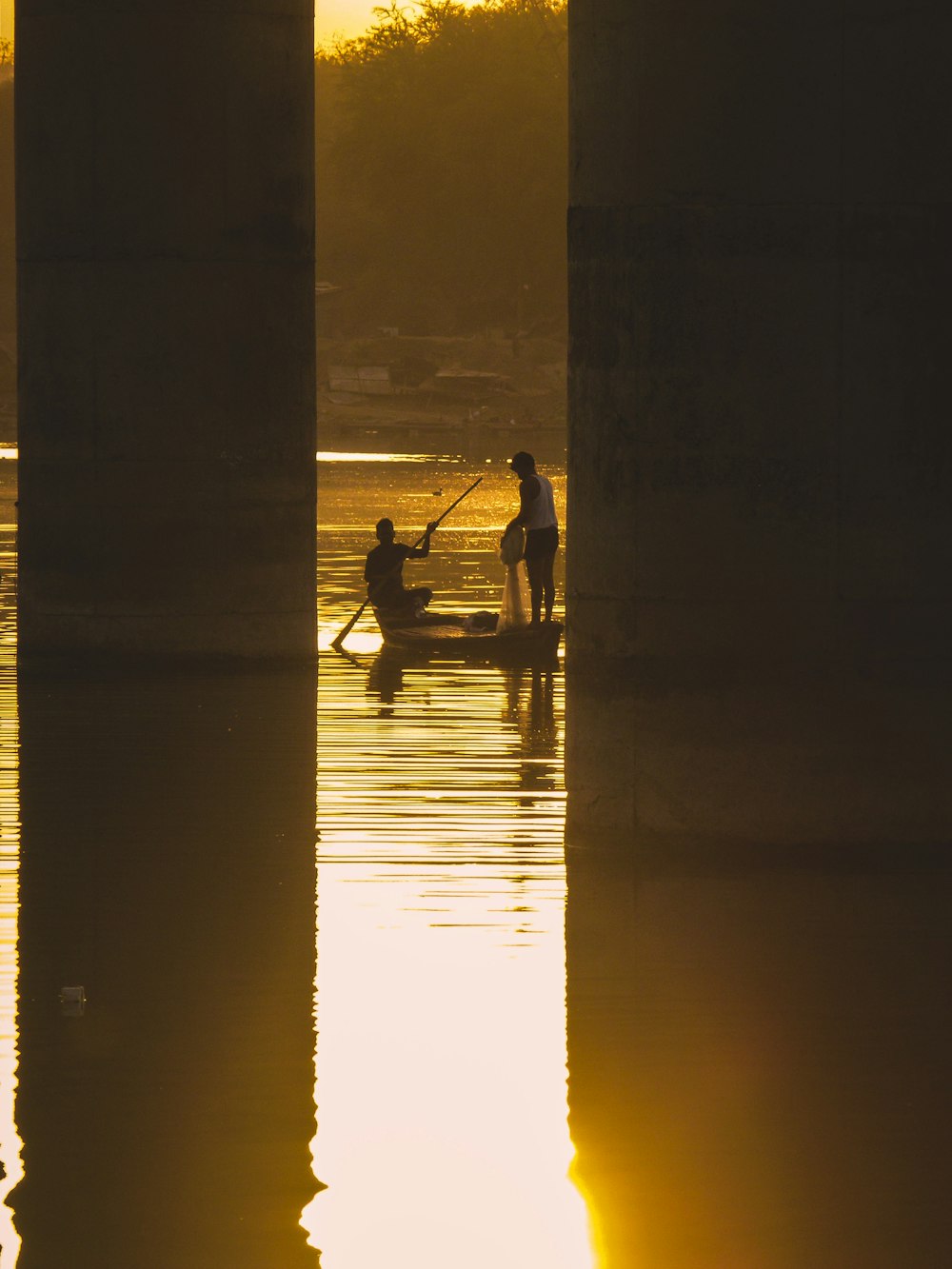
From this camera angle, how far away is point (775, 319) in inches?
427

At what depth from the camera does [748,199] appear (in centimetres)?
1081

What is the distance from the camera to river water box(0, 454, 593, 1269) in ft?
22.3

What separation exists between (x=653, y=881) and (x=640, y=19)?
3.45 m

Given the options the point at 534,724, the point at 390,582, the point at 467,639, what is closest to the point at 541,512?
the point at 467,639

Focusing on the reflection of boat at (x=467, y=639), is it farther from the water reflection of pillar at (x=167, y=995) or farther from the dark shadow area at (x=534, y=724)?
the water reflection of pillar at (x=167, y=995)

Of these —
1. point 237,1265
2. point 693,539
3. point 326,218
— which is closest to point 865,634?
point 693,539

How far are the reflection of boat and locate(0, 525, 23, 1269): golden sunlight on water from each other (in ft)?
9.56

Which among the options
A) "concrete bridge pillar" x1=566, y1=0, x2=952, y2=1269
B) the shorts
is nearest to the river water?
"concrete bridge pillar" x1=566, y1=0, x2=952, y2=1269

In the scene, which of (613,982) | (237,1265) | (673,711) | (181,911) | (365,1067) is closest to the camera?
(237,1265)

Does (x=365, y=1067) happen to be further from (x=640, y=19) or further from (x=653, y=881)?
(x=640, y=19)

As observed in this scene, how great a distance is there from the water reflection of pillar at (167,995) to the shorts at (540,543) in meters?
5.24

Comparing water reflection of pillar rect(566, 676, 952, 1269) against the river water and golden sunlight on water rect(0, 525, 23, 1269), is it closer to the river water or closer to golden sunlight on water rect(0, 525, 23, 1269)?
the river water

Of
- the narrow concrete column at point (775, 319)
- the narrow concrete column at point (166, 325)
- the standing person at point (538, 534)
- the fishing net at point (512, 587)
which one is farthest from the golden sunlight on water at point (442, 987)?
the standing person at point (538, 534)

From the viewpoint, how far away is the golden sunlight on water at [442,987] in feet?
22.2
